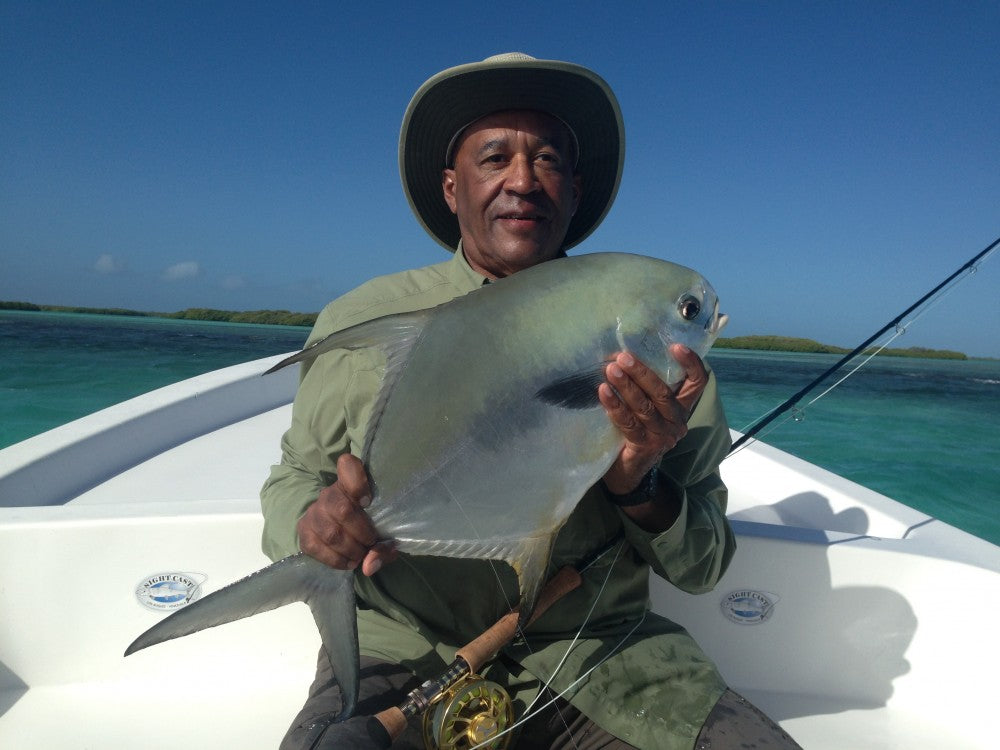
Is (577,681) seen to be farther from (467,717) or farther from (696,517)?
(696,517)

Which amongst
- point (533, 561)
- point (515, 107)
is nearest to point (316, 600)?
point (533, 561)

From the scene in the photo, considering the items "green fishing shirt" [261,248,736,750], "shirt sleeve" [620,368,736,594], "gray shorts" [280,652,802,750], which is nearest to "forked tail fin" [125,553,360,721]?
"gray shorts" [280,652,802,750]

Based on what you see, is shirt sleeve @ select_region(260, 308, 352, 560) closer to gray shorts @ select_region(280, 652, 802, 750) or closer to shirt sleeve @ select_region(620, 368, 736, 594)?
gray shorts @ select_region(280, 652, 802, 750)

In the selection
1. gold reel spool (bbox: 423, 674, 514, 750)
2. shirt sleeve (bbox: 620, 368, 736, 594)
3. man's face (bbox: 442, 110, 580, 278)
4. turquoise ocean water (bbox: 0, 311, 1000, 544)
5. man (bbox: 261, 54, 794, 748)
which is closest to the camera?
man (bbox: 261, 54, 794, 748)

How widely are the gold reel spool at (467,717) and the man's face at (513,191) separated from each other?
123cm

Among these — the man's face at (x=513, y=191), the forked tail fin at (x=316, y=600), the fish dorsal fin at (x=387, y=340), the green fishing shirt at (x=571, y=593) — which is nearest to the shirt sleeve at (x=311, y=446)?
the green fishing shirt at (x=571, y=593)

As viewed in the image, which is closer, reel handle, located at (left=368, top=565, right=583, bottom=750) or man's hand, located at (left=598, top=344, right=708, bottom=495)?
man's hand, located at (left=598, top=344, right=708, bottom=495)

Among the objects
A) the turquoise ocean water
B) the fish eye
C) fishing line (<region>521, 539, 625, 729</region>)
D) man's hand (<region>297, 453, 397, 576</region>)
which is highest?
the fish eye

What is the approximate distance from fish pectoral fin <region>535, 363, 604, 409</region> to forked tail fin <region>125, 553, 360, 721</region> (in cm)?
59

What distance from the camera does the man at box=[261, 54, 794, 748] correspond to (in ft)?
4.68

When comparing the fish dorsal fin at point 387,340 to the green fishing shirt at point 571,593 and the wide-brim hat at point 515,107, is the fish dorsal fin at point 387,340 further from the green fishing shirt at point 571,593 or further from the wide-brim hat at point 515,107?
the wide-brim hat at point 515,107

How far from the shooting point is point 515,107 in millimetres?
2107

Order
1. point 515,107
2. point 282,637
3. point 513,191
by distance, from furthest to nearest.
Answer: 1. point 282,637
2. point 515,107
3. point 513,191

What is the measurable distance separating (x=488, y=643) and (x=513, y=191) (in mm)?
1285
